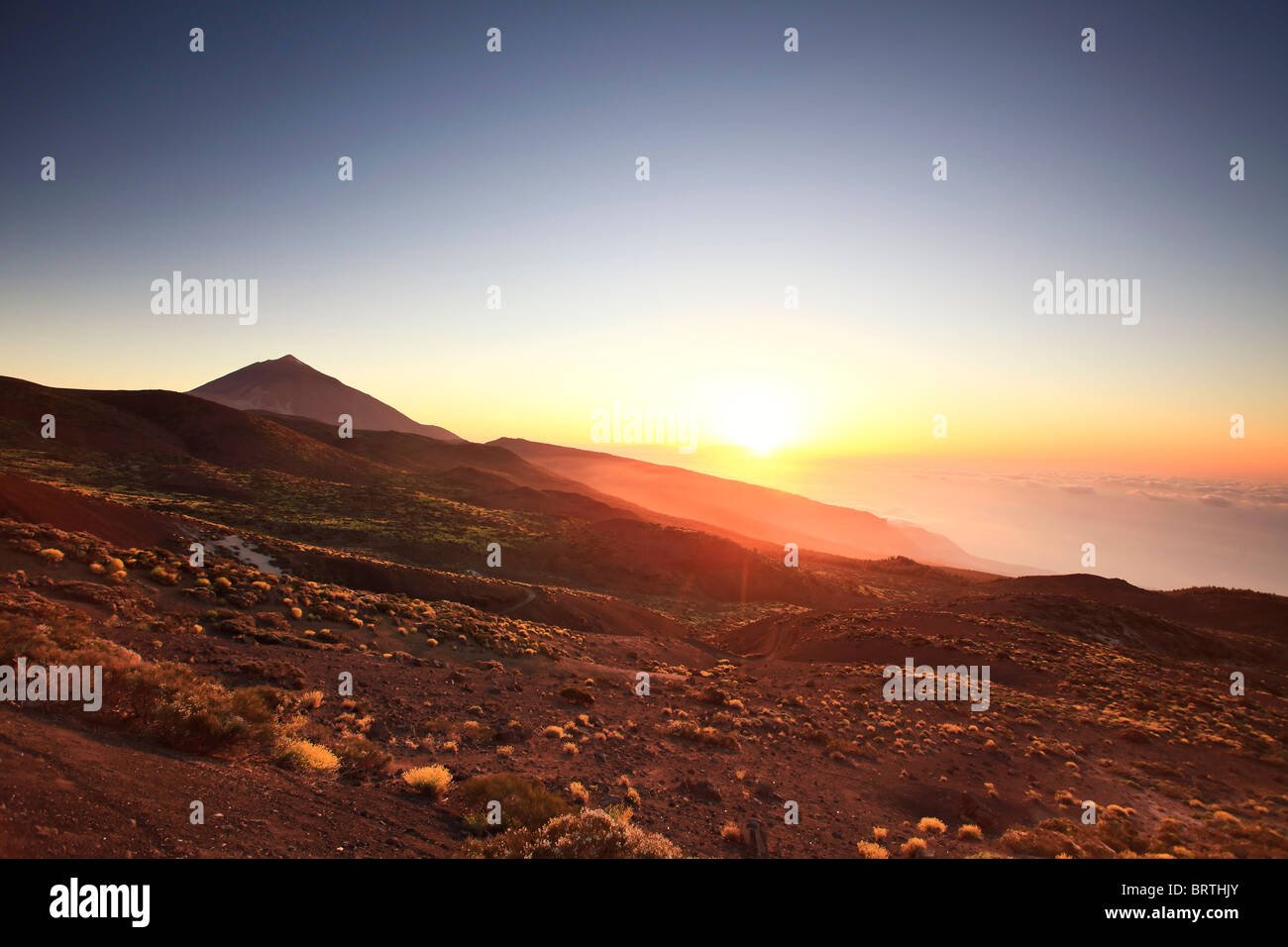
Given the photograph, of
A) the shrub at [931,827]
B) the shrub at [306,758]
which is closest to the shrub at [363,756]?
the shrub at [306,758]

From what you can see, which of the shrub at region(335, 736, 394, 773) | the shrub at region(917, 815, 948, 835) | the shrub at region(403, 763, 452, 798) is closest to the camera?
the shrub at region(403, 763, 452, 798)

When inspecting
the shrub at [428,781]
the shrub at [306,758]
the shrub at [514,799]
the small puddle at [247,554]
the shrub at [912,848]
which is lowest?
the shrub at [912,848]

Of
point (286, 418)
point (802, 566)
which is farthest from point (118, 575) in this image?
point (286, 418)

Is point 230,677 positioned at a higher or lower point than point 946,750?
higher

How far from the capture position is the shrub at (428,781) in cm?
934

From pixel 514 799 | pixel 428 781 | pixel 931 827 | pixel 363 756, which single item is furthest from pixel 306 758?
pixel 931 827

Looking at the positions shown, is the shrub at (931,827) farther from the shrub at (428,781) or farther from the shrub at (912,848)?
the shrub at (428,781)

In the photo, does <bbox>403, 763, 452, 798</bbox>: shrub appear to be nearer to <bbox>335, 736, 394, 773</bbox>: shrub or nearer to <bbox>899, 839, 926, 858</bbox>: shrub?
<bbox>335, 736, 394, 773</bbox>: shrub

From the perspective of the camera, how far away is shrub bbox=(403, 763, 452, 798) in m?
9.34

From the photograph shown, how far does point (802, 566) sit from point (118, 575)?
55465 millimetres

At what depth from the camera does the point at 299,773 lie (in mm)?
8766

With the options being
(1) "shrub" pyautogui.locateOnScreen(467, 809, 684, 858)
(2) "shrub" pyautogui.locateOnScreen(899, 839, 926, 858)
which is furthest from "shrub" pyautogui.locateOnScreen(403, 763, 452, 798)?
(2) "shrub" pyautogui.locateOnScreen(899, 839, 926, 858)
